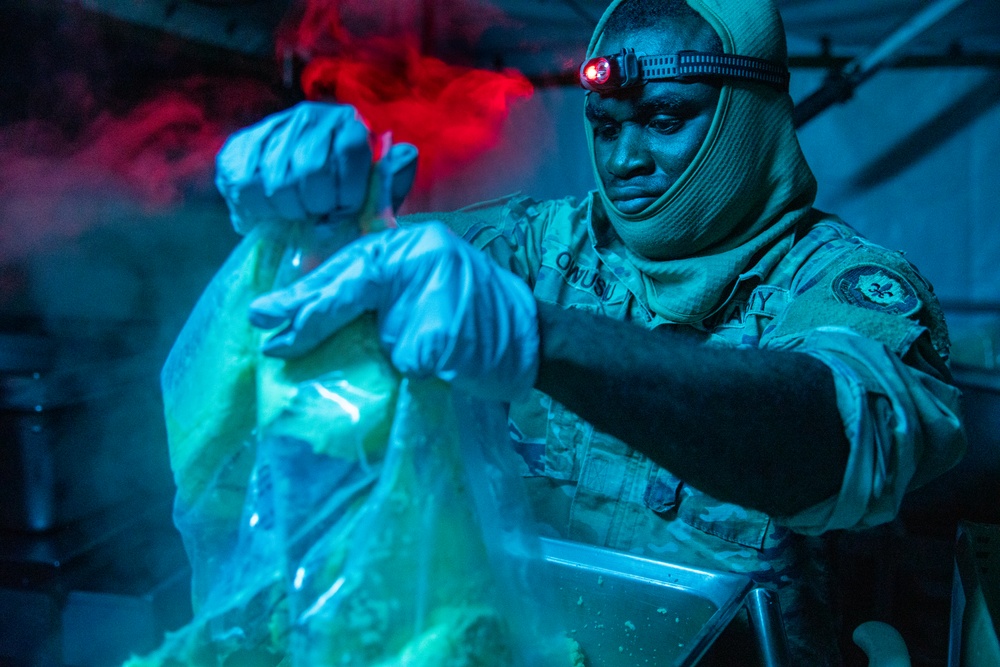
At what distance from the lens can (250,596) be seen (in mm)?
903

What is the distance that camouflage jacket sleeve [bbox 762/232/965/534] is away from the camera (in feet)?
3.51

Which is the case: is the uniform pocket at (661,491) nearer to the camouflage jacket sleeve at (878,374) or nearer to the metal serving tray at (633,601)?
the metal serving tray at (633,601)

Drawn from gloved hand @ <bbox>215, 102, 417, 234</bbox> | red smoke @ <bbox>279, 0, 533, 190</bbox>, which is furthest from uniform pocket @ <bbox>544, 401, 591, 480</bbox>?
red smoke @ <bbox>279, 0, 533, 190</bbox>

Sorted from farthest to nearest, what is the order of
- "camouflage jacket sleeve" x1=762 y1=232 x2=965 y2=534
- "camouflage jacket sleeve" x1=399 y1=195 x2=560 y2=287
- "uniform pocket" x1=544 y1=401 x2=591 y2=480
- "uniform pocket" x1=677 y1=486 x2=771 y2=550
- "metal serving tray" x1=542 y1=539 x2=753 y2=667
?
1. "camouflage jacket sleeve" x1=399 y1=195 x2=560 y2=287
2. "uniform pocket" x1=544 y1=401 x2=591 y2=480
3. "uniform pocket" x1=677 y1=486 x2=771 y2=550
4. "metal serving tray" x1=542 y1=539 x2=753 y2=667
5. "camouflage jacket sleeve" x1=762 y1=232 x2=965 y2=534

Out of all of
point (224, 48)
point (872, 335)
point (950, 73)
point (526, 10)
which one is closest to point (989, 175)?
point (950, 73)

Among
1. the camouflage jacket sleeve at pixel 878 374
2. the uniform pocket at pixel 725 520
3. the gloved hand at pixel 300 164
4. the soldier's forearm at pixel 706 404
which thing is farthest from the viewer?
the uniform pocket at pixel 725 520

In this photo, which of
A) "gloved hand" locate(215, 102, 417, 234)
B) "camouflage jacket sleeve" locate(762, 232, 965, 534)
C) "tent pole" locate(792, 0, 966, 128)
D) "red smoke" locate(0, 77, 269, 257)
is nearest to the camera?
"gloved hand" locate(215, 102, 417, 234)

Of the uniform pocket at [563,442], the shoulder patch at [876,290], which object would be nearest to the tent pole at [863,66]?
the shoulder patch at [876,290]

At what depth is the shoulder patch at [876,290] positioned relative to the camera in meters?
1.28

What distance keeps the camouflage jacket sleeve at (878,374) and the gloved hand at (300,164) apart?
0.80 metres

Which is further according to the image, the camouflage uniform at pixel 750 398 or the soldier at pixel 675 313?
the camouflage uniform at pixel 750 398

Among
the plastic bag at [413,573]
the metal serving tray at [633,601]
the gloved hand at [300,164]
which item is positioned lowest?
the metal serving tray at [633,601]

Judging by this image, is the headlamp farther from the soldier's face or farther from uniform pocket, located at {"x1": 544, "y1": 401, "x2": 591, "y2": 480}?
uniform pocket, located at {"x1": 544, "y1": 401, "x2": 591, "y2": 480}

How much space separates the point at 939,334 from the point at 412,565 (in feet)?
3.82
